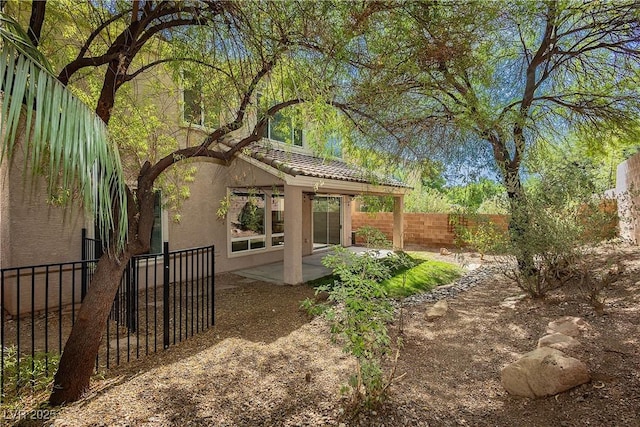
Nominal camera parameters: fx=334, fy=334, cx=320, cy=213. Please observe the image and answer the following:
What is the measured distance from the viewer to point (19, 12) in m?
4.27

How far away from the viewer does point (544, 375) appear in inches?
134

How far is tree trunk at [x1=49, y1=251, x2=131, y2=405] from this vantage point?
3693 millimetres

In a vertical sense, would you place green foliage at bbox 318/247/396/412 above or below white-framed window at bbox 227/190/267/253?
below

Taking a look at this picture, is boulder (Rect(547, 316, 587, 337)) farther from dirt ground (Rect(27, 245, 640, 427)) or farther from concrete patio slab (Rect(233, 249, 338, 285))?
concrete patio slab (Rect(233, 249, 338, 285))

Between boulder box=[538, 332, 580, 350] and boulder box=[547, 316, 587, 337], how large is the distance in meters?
0.28

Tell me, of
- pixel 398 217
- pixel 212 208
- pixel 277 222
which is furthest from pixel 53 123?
pixel 398 217

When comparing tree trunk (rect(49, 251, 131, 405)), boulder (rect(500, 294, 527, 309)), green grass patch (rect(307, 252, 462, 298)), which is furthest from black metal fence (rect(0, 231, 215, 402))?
boulder (rect(500, 294, 527, 309))

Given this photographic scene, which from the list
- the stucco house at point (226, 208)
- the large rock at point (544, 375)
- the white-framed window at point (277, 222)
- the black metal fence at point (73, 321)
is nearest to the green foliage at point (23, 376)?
the black metal fence at point (73, 321)

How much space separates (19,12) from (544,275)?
31.2ft

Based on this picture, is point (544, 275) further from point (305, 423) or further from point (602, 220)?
point (305, 423)

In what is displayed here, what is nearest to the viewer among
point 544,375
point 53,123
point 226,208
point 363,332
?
point 53,123

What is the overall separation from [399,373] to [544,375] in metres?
1.58

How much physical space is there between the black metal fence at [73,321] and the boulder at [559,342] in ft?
15.8

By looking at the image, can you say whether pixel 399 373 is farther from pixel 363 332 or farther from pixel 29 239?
pixel 29 239
